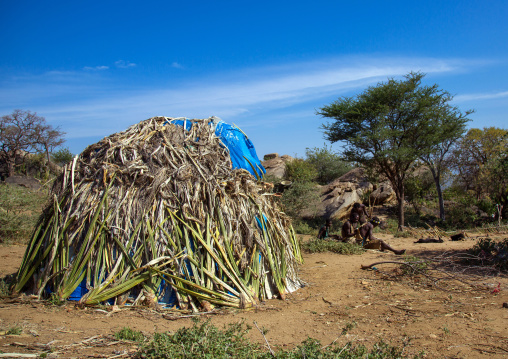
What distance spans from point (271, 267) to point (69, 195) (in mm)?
2679

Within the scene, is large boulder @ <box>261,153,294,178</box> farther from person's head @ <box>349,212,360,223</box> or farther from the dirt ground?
the dirt ground

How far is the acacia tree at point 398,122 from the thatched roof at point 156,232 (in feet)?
31.2

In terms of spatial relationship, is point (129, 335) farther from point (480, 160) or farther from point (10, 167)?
point (10, 167)

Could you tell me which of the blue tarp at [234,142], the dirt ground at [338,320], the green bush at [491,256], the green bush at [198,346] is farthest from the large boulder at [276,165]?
the green bush at [198,346]

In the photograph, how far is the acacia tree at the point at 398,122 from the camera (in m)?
13.8

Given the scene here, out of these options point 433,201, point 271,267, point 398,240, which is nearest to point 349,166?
point 433,201

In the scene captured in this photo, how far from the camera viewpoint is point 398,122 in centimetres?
1421

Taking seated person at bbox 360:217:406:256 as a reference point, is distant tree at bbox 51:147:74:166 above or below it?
above

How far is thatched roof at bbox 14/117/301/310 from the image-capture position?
4523 millimetres

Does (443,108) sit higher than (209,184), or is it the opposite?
(443,108)

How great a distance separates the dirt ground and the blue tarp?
195cm

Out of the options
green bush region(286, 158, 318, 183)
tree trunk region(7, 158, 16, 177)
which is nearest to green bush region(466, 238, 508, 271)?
green bush region(286, 158, 318, 183)

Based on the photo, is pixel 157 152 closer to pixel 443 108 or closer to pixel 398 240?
pixel 398 240

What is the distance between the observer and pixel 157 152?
206 inches
